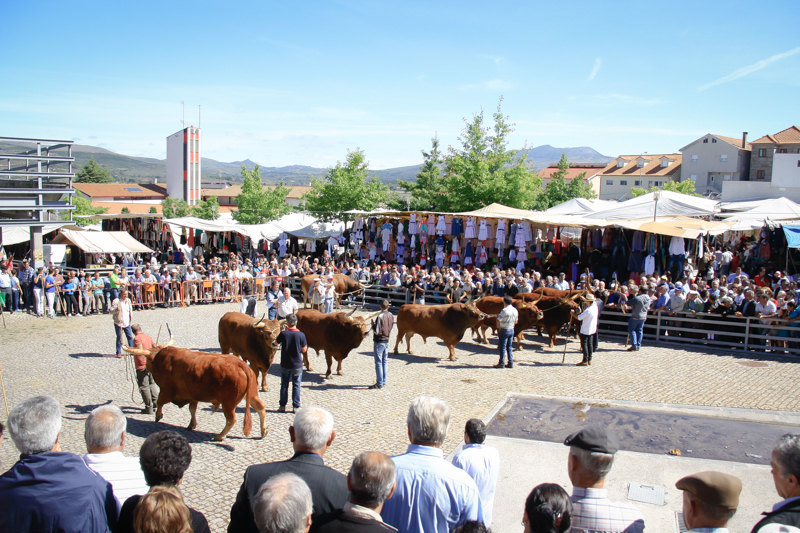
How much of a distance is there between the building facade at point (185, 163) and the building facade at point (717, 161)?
81124mm

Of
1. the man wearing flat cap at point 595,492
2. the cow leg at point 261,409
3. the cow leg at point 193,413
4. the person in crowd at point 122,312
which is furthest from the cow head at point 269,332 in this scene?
the man wearing flat cap at point 595,492

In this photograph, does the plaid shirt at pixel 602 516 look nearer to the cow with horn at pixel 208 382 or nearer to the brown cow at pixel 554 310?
the cow with horn at pixel 208 382

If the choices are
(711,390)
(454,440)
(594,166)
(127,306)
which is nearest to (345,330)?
(454,440)

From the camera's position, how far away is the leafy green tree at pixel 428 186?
1597 inches

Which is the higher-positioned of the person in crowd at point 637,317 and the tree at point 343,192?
the tree at point 343,192

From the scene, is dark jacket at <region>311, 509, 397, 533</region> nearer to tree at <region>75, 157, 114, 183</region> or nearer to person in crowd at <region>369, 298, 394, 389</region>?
person in crowd at <region>369, 298, 394, 389</region>

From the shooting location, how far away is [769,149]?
60531 millimetres

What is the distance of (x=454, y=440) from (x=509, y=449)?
2.75ft

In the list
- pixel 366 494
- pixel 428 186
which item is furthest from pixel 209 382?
pixel 428 186

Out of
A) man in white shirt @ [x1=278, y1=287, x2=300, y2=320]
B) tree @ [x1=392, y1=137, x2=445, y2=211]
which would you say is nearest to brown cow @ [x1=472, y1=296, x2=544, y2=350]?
man in white shirt @ [x1=278, y1=287, x2=300, y2=320]

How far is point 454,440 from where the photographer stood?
8.32 meters

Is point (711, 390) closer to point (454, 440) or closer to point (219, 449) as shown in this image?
point (454, 440)

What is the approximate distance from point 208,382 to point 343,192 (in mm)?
25730

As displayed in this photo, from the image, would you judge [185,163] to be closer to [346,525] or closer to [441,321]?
[441,321]
